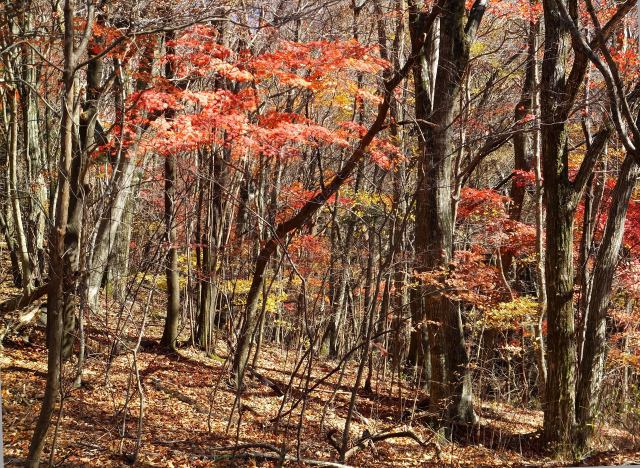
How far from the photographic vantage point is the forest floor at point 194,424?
4180mm

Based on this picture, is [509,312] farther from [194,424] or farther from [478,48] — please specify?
[478,48]

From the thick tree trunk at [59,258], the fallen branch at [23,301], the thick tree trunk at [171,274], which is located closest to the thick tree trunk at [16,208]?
the fallen branch at [23,301]

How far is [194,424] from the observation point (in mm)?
5039

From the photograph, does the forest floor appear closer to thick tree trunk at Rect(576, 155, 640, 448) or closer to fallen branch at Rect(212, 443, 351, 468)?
fallen branch at Rect(212, 443, 351, 468)

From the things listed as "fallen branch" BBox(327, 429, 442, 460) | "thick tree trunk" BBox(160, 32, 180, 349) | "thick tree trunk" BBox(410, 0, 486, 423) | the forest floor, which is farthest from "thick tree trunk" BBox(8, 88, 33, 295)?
"thick tree trunk" BBox(410, 0, 486, 423)

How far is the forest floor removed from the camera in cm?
418

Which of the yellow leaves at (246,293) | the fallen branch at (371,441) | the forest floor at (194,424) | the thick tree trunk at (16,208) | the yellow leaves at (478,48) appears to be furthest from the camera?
the yellow leaves at (478,48)

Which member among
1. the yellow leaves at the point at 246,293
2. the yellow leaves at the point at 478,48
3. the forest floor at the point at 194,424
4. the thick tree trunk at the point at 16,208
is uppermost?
the yellow leaves at the point at 478,48

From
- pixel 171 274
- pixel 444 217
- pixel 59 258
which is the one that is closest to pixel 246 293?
pixel 171 274

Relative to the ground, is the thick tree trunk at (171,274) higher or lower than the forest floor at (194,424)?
higher

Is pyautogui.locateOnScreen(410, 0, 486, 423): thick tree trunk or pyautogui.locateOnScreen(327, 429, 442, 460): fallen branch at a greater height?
pyautogui.locateOnScreen(410, 0, 486, 423): thick tree trunk

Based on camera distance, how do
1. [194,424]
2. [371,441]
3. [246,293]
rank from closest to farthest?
[371,441]
[194,424]
[246,293]

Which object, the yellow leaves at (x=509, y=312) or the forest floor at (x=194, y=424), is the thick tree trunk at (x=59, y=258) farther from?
the yellow leaves at (x=509, y=312)

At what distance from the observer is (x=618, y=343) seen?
6461 mm
